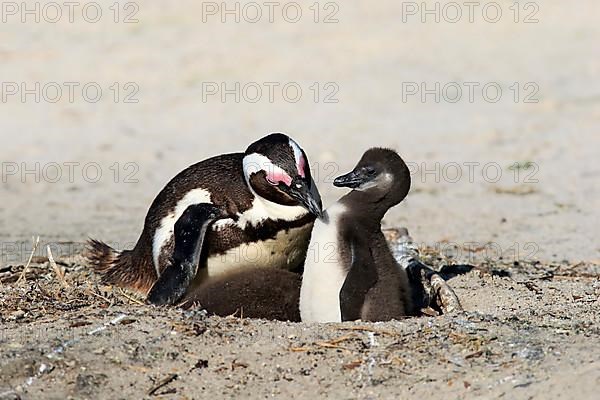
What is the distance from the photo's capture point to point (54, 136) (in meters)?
11.2

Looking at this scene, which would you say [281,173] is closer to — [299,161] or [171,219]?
[299,161]

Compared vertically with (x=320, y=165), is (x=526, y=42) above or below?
above

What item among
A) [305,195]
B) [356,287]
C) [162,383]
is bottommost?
[162,383]

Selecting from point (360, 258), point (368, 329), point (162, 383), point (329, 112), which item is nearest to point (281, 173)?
point (360, 258)

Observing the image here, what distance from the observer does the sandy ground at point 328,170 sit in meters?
4.37

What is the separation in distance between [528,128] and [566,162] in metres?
0.97

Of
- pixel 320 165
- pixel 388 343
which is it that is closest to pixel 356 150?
pixel 320 165

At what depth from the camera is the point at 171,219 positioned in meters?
5.91

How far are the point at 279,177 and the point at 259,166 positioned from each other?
12 centimetres

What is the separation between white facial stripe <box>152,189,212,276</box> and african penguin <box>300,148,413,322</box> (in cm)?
67

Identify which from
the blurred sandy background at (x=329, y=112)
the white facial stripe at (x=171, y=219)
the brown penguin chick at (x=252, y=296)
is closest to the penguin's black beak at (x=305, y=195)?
the brown penguin chick at (x=252, y=296)

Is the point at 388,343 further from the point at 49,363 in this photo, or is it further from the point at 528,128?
the point at 528,128

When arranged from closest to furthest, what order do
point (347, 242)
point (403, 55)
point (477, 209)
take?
point (347, 242) < point (477, 209) < point (403, 55)

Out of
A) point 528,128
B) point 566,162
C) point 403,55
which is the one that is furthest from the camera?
point 403,55
